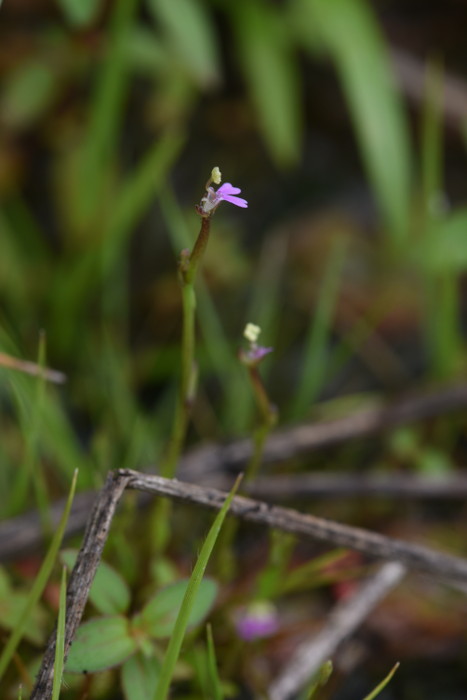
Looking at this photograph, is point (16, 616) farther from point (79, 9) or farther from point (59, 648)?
point (79, 9)

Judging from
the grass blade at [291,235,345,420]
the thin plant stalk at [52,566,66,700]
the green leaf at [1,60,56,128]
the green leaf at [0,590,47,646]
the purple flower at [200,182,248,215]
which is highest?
the green leaf at [1,60,56,128]

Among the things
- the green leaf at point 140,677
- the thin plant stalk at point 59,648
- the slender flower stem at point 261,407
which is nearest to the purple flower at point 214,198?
the slender flower stem at point 261,407

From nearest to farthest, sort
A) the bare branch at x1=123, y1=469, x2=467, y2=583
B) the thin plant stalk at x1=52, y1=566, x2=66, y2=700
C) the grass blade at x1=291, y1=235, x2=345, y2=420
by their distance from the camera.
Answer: the thin plant stalk at x1=52, y1=566, x2=66, y2=700 < the bare branch at x1=123, y1=469, x2=467, y2=583 < the grass blade at x1=291, y1=235, x2=345, y2=420

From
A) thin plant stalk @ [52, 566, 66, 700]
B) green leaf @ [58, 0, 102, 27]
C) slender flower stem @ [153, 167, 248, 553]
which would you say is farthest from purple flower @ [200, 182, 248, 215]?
green leaf @ [58, 0, 102, 27]

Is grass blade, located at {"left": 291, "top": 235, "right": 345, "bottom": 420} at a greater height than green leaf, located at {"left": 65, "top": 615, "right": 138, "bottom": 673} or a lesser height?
greater

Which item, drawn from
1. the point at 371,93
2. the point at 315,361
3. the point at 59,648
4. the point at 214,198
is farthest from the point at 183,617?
the point at 371,93

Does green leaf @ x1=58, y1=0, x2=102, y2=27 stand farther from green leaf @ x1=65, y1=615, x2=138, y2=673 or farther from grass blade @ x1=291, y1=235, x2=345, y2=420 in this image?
green leaf @ x1=65, y1=615, x2=138, y2=673

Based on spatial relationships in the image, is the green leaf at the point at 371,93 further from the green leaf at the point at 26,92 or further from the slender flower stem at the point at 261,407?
the slender flower stem at the point at 261,407

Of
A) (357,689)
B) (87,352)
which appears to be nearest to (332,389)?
(87,352)
